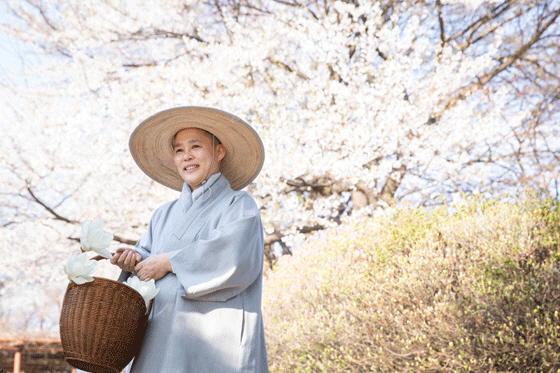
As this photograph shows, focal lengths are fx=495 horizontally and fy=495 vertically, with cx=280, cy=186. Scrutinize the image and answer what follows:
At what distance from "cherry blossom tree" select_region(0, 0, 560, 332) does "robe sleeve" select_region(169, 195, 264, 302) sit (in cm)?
446

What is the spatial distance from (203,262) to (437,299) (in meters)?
1.90

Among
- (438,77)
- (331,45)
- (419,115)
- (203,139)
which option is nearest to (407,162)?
(419,115)

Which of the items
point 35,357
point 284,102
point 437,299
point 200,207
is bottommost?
point 35,357

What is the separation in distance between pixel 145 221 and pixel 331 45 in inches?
144

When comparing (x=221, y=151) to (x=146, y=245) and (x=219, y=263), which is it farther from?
(x=219, y=263)

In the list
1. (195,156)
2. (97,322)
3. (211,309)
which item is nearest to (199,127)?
(195,156)

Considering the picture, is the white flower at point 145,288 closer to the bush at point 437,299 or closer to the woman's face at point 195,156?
the woman's face at point 195,156

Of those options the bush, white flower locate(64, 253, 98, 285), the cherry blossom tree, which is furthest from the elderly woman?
the cherry blossom tree

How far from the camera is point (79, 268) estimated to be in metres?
1.53

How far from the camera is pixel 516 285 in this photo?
2982 millimetres

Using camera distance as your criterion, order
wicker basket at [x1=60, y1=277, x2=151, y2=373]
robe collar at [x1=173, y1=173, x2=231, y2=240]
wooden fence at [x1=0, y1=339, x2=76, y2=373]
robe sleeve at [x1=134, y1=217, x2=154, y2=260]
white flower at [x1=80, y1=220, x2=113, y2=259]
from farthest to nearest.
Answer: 1. wooden fence at [x1=0, y1=339, x2=76, y2=373]
2. robe sleeve at [x1=134, y1=217, x2=154, y2=260]
3. robe collar at [x1=173, y1=173, x2=231, y2=240]
4. white flower at [x1=80, y1=220, x2=113, y2=259]
5. wicker basket at [x1=60, y1=277, x2=151, y2=373]

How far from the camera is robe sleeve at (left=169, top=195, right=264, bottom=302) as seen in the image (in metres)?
1.73

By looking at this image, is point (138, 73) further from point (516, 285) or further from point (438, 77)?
A: point (516, 285)

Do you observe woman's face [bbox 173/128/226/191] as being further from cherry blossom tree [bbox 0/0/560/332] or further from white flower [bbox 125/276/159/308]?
cherry blossom tree [bbox 0/0/560/332]
